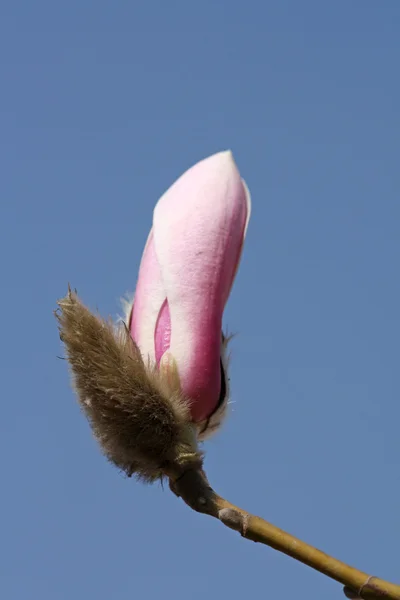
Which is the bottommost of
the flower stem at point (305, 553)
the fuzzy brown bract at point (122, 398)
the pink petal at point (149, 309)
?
the flower stem at point (305, 553)

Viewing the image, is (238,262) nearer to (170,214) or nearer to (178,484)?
(170,214)

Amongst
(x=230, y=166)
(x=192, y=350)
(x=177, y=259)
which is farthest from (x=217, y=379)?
(x=230, y=166)

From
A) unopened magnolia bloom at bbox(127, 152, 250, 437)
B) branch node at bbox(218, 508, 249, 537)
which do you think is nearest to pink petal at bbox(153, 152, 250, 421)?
unopened magnolia bloom at bbox(127, 152, 250, 437)

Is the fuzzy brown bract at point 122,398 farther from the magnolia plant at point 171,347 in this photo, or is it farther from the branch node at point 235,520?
the branch node at point 235,520

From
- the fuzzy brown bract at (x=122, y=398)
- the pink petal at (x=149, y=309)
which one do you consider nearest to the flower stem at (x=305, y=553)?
the fuzzy brown bract at (x=122, y=398)

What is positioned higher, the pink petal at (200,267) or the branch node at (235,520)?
the pink petal at (200,267)

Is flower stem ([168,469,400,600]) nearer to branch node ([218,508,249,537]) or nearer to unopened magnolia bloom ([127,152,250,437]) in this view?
branch node ([218,508,249,537])
